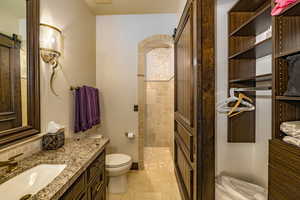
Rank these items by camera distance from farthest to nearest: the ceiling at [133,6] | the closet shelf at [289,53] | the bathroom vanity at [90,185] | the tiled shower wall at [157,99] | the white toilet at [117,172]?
the tiled shower wall at [157,99], the ceiling at [133,6], the white toilet at [117,172], the bathroom vanity at [90,185], the closet shelf at [289,53]

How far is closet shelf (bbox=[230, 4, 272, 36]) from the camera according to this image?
3.52ft

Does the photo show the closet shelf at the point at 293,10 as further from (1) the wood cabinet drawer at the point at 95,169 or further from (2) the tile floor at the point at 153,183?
(2) the tile floor at the point at 153,183

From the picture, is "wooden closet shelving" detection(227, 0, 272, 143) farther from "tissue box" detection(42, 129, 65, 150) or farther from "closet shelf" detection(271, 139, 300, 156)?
"tissue box" detection(42, 129, 65, 150)

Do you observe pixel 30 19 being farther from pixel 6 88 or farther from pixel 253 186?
pixel 253 186

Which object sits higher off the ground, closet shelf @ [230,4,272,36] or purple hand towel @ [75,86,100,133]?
closet shelf @ [230,4,272,36]

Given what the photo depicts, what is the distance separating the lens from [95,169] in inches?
54.2

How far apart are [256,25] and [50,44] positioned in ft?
5.98

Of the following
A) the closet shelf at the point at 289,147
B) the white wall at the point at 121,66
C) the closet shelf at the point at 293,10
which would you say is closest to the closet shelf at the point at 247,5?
the closet shelf at the point at 293,10

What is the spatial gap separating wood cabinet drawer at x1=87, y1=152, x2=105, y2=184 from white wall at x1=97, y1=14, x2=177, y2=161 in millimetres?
1193

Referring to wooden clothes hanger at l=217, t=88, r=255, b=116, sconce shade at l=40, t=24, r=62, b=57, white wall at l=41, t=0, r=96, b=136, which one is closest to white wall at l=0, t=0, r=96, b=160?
white wall at l=41, t=0, r=96, b=136

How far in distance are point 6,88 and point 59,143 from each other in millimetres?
630

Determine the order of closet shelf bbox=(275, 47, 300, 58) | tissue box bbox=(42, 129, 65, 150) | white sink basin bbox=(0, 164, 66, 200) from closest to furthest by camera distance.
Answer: closet shelf bbox=(275, 47, 300, 58) → white sink basin bbox=(0, 164, 66, 200) → tissue box bbox=(42, 129, 65, 150)

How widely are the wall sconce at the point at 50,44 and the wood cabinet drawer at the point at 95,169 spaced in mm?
867

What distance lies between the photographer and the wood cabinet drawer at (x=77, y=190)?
0.92m
